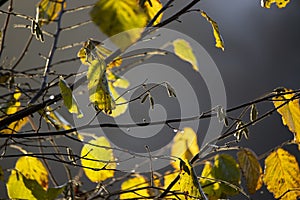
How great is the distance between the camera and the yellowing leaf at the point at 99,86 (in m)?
0.37

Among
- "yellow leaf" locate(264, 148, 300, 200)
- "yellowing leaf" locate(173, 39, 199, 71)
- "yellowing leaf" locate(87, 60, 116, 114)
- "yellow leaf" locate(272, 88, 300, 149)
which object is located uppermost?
"yellowing leaf" locate(173, 39, 199, 71)

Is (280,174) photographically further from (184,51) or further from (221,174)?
(184,51)

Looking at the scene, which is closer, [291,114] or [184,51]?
[291,114]

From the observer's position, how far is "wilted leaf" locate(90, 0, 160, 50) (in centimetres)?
25

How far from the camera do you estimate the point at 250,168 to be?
2.21ft

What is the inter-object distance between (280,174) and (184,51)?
0.25 m

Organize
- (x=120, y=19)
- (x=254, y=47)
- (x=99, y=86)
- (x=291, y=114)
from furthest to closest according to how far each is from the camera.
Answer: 1. (x=254, y=47)
2. (x=291, y=114)
3. (x=99, y=86)
4. (x=120, y=19)

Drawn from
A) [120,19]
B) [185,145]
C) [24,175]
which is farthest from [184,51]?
[120,19]

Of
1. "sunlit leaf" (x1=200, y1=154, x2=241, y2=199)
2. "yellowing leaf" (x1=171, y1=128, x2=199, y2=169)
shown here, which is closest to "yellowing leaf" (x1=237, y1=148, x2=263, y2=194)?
A: "sunlit leaf" (x1=200, y1=154, x2=241, y2=199)

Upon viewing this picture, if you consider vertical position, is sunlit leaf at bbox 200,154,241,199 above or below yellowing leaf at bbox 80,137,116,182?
below

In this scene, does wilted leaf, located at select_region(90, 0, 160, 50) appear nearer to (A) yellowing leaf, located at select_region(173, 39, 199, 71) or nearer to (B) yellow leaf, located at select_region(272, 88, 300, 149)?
(B) yellow leaf, located at select_region(272, 88, 300, 149)

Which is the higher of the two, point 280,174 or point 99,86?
point 99,86

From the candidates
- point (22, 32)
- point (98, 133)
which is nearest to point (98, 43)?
point (98, 133)

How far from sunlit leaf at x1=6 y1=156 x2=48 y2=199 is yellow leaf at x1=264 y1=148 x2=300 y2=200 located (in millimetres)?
335
